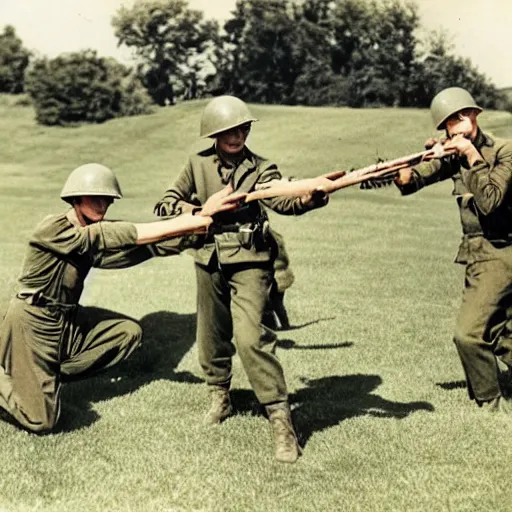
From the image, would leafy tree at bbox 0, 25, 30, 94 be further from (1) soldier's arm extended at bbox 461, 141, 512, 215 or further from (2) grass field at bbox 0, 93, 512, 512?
(1) soldier's arm extended at bbox 461, 141, 512, 215

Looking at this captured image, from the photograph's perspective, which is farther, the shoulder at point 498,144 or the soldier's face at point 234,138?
the shoulder at point 498,144

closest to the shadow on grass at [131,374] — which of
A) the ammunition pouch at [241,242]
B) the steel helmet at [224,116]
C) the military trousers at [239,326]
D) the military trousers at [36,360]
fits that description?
the military trousers at [36,360]

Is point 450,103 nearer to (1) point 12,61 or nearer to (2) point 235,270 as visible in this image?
(2) point 235,270

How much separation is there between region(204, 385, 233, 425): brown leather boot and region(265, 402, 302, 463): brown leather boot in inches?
29.2

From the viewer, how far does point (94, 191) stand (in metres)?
6.62

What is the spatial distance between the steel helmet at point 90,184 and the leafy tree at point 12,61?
2772 inches

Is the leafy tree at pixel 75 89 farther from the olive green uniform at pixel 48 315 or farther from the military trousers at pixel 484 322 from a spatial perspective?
the military trousers at pixel 484 322

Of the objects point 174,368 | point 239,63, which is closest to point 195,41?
point 239,63

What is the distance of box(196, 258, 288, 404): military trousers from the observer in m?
6.19

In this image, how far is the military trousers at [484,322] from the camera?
6977 mm

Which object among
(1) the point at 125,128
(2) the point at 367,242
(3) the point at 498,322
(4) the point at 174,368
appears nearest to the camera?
(3) the point at 498,322

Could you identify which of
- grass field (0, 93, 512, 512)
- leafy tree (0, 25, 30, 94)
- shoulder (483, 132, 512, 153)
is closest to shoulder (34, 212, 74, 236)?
grass field (0, 93, 512, 512)

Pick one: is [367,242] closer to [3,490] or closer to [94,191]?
[94,191]

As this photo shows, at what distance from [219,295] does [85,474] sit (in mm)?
1845
